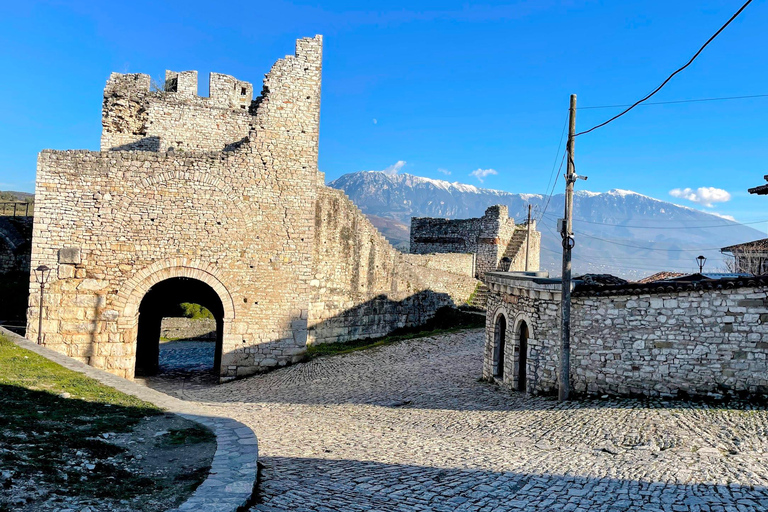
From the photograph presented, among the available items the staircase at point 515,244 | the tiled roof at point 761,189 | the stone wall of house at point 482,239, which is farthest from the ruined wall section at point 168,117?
the staircase at point 515,244

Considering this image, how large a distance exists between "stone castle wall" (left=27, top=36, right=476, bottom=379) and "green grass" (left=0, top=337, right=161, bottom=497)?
506cm

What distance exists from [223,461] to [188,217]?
11721 millimetres

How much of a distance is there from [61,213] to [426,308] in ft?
56.0

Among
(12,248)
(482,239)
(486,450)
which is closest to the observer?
(486,450)

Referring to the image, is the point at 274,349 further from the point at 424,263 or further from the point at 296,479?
the point at 424,263

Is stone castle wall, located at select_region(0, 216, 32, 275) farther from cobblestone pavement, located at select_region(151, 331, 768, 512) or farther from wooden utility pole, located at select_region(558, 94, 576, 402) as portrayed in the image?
wooden utility pole, located at select_region(558, 94, 576, 402)

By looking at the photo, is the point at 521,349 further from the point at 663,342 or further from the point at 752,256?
the point at 752,256

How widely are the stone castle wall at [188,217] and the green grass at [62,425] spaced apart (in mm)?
5058

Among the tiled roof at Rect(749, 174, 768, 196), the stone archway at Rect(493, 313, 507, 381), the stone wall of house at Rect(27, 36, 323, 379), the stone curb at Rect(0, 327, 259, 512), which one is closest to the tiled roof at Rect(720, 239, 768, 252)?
the tiled roof at Rect(749, 174, 768, 196)

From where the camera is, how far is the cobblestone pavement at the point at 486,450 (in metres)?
6.41

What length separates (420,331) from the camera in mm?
25906

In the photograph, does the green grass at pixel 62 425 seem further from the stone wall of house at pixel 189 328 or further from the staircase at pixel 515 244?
the staircase at pixel 515 244

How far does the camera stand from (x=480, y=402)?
12.9 meters

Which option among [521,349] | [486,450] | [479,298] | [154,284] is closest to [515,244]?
[479,298]
